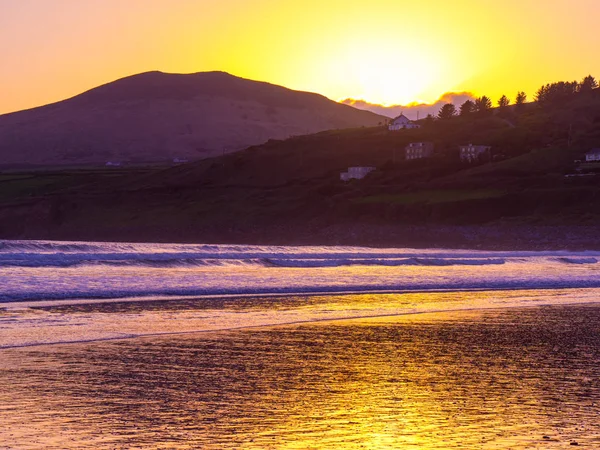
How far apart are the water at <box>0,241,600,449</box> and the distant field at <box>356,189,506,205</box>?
7155 cm

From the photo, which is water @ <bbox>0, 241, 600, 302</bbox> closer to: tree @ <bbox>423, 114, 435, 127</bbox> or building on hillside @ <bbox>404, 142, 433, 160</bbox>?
building on hillside @ <bbox>404, 142, 433, 160</bbox>

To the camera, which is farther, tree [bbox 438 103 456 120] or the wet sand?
tree [bbox 438 103 456 120]

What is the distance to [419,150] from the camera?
14838 cm

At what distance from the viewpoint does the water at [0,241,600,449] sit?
45.1 ft

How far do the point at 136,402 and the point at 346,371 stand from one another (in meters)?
4.90

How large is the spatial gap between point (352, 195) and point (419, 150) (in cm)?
3355

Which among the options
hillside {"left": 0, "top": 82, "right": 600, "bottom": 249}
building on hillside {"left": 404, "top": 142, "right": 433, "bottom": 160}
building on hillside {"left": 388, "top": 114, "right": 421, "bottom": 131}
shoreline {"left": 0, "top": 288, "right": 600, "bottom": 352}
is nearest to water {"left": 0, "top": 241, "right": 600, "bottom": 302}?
shoreline {"left": 0, "top": 288, "right": 600, "bottom": 352}

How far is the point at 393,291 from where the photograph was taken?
A: 127 ft

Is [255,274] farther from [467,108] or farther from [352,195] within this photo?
[467,108]

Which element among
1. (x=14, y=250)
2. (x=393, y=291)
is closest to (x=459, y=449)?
(x=393, y=291)

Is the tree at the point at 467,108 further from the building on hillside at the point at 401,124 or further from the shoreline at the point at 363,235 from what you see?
the shoreline at the point at 363,235

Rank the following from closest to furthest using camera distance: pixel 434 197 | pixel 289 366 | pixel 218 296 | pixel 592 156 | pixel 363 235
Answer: pixel 289 366, pixel 218 296, pixel 363 235, pixel 434 197, pixel 592 156

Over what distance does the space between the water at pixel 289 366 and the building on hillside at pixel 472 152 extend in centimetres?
10239

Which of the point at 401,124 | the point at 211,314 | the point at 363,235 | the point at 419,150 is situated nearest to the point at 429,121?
the point at 401,124
